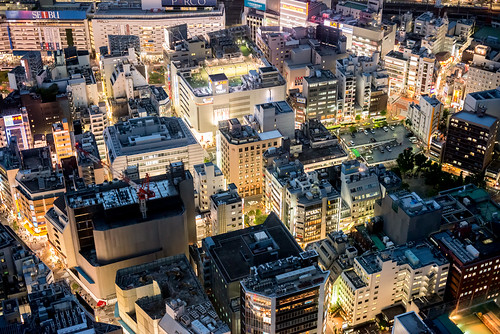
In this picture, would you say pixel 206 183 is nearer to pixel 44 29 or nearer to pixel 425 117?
pixel 425 117

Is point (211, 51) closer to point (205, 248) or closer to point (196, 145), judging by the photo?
point (196, 145)

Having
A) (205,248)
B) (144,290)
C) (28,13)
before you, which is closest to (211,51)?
(28,13)

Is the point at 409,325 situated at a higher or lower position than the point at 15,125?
lower

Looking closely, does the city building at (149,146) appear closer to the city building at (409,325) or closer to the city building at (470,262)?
the city building at (470,262)

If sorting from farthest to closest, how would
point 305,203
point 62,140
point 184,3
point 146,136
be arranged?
point 184,3 → point 62,140 → point 146,136 → point 305,203

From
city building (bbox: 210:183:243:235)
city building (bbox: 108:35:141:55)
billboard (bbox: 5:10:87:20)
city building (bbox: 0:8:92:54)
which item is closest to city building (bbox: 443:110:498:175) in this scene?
city building (bbox: 210:183:243:235)

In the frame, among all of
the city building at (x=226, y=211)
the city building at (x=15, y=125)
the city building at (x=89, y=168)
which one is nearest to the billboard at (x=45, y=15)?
the city building at (x=15, y=125)

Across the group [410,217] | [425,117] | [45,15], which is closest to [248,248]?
[410,217]
